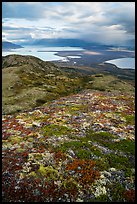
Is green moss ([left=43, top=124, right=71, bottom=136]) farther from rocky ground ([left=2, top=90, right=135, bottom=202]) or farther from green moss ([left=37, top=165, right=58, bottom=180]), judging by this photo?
green moss ([left=37, top=165, right=58, bottom=180])

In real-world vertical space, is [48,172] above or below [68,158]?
below

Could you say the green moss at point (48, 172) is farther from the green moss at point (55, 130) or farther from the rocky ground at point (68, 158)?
the green moss at point (55, 130)

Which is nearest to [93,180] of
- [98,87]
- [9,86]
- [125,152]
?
[125,152]

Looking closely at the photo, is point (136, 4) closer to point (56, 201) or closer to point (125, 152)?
point (56, 201)

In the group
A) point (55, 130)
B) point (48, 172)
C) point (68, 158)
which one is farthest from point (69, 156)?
point (55, 130)

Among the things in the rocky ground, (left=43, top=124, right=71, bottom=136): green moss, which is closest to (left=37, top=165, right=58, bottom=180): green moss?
the rocky ground

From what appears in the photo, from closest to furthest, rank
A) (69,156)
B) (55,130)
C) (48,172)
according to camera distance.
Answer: (48,172) < (69,156) < (55,130)

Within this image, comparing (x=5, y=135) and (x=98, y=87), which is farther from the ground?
(x=98, y=87)

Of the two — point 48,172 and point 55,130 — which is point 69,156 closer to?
point 48,172
